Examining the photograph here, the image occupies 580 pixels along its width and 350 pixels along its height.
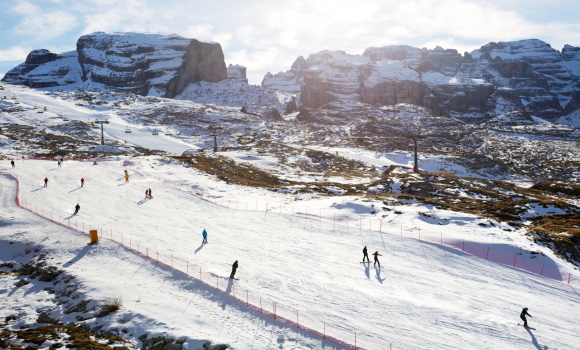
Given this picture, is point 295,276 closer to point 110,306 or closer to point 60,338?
point 110,306

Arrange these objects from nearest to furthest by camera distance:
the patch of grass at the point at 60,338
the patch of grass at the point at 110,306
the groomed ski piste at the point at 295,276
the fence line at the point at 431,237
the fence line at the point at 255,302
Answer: the patch of grass at the point at 60,338 → the fence line at the point at 255,302 → the groomed ski piste at the point at 295,276 → the patch of grass at the point at 110,306 → the fence line at the point at 431,237

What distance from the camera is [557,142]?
128375mm

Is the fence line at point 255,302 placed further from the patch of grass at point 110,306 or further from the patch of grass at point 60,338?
the patch of grass at point 60,338

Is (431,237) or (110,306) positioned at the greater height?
(431,237)

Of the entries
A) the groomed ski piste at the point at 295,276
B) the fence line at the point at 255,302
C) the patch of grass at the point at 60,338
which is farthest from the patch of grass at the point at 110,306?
the fence line at the point at 255,302

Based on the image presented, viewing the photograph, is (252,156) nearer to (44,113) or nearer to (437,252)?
(437,252)

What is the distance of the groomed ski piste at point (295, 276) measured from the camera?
15352 millimetres

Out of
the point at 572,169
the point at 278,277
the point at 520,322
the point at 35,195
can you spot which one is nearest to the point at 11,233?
the point at 35,195

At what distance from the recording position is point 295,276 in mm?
20391

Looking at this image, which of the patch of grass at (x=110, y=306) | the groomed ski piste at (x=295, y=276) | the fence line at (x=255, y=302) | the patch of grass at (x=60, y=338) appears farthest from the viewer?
the patch of grass at (x=110, y=306)

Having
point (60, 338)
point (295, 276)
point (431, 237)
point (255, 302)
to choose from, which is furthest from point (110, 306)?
point (431, 237)

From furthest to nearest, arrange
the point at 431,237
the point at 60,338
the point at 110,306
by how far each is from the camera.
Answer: the point at 431,237 < the point at 110,306 < the point at 60,338

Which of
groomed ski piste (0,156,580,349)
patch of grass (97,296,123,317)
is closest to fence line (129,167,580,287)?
groomed ski piste (0,156,580,349)

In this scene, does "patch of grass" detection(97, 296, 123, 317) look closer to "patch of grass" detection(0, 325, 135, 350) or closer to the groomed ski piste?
the groomed ski piste
